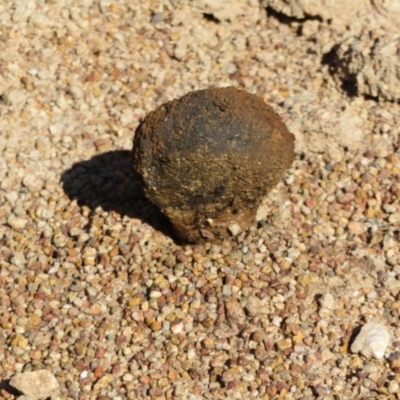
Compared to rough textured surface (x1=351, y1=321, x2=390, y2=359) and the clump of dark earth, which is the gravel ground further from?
the clump of dark earth

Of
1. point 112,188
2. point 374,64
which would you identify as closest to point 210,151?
point 112,188

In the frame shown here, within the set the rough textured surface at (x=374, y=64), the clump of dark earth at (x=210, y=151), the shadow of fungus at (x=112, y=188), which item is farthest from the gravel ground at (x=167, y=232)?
the clump of dark earth at (x=210, y=151)

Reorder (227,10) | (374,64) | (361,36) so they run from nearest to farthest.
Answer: (374,64) < (361,36) < (227,10)

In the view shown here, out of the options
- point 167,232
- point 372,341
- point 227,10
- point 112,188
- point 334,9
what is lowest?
point 112,188

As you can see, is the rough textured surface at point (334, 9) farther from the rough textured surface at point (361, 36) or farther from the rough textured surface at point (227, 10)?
the rough textured surface at point (227, 10)


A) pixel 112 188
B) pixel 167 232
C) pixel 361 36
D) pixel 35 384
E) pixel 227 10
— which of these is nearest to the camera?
pixel 35 384

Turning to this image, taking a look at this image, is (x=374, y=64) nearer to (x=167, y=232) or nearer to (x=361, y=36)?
(x=361, y=36)

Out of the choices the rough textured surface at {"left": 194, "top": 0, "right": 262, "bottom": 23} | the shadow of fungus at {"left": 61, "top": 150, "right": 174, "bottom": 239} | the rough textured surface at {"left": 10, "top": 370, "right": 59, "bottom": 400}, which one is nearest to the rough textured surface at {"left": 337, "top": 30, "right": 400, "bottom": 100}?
the rough textured surface at {"left": 194, "top": 0, "right": 262, "bottom": 23}
